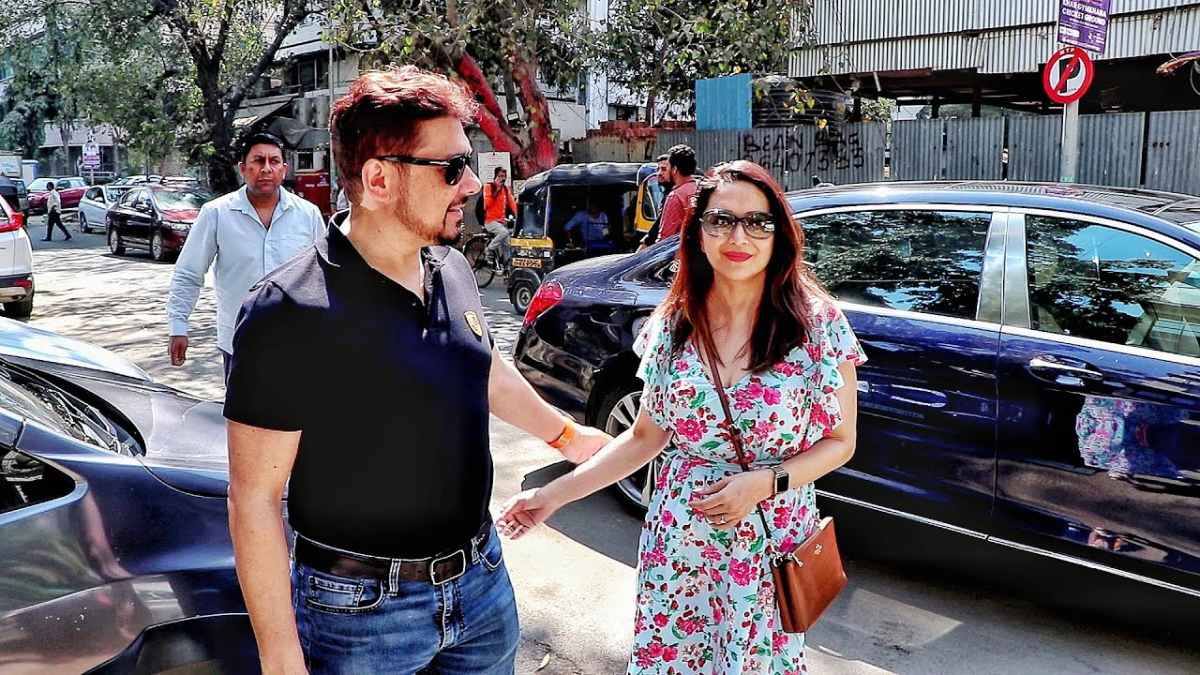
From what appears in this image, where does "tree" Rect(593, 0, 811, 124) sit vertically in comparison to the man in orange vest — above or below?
above

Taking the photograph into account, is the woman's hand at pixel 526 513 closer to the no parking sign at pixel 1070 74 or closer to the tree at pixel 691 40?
the no parking sign at pixel 1070 74

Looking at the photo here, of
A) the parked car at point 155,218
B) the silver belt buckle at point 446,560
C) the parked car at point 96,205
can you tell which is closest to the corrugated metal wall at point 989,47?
the parked car at point 155,218

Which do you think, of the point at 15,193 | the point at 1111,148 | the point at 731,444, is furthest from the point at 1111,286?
the point at 15,193

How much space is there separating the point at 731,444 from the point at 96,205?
27.7 meters

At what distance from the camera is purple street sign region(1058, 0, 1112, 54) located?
7531 millimetres

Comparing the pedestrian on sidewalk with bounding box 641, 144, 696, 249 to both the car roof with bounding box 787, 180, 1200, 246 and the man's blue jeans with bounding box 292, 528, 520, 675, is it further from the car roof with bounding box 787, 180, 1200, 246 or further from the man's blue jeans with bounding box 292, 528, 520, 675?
the man's blue jeans with bounding box 292, 528, 520, 675

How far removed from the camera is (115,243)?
20.8m

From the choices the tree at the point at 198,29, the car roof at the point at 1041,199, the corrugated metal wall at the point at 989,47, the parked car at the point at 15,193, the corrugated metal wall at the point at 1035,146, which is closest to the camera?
the car roof at the point at 1041,199

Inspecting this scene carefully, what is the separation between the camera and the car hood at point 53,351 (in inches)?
151

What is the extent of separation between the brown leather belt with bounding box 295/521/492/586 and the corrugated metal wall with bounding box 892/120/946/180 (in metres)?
12.9

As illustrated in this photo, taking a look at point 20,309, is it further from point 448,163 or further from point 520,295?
point 448,163

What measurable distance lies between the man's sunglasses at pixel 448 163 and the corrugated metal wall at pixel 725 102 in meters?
14.3

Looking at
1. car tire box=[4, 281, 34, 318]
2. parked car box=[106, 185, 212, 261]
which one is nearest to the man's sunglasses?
car tire box=[4, 281, 34, 318]

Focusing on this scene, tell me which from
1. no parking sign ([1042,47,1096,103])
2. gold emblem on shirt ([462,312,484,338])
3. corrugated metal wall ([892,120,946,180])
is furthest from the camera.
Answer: corrugated metal wall ([892,120,946,180])
